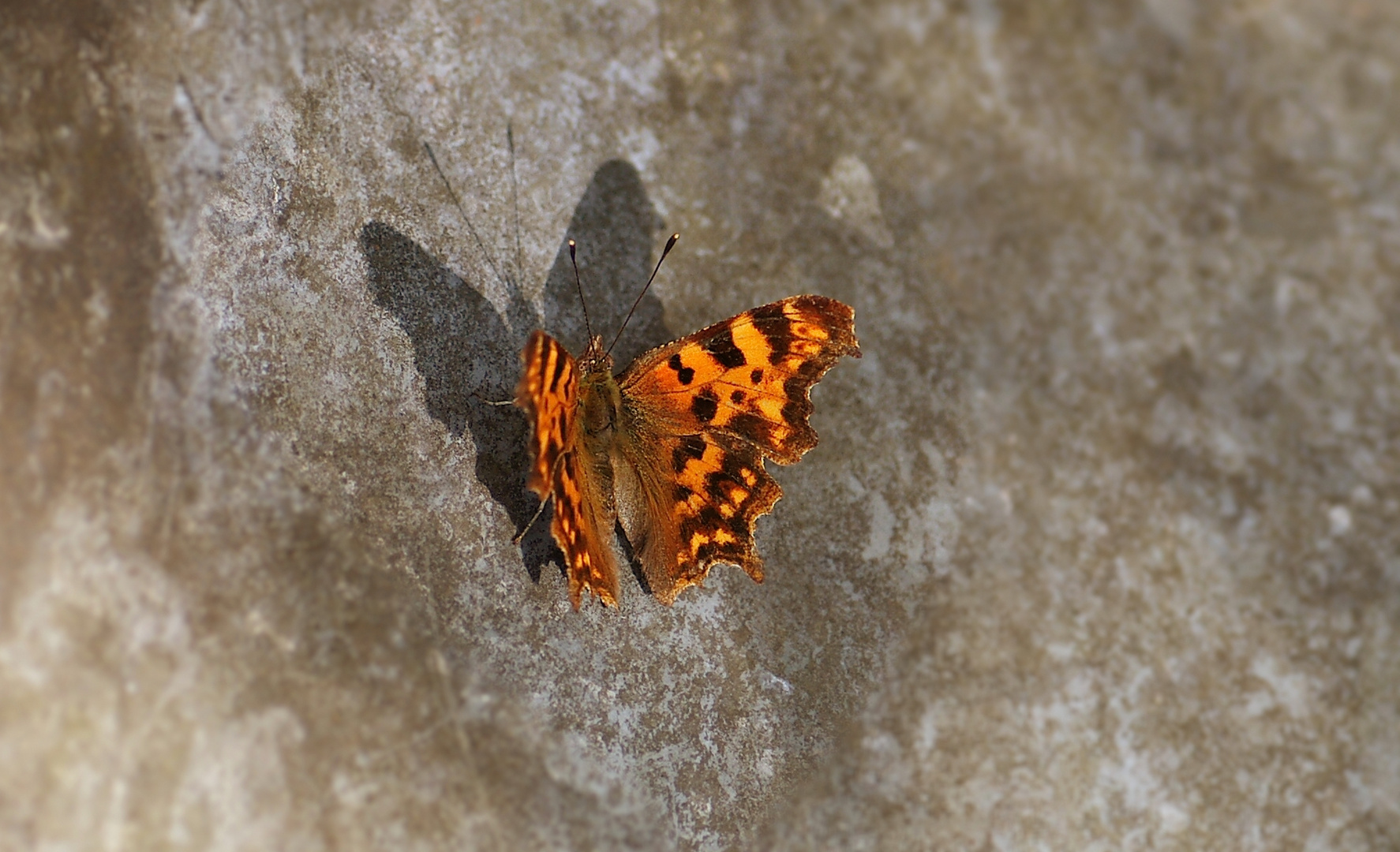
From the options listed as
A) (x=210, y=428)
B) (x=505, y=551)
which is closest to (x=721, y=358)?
(x=505, y=551)

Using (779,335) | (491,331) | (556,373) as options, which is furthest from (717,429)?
(491,331)

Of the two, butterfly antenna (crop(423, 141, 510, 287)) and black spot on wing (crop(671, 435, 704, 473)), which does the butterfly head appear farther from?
butterfly antenna (crop(423, 141, 510, 287))

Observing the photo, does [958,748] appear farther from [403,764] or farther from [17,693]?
[17,693]

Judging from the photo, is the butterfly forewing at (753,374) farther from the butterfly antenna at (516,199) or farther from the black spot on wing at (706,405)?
the butterfly antenna at (516,199)

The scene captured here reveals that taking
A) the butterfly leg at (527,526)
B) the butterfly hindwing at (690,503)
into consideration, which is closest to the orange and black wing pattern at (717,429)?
the butterfly hindwing at (690,503)

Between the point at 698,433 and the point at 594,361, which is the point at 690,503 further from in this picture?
the point at 594,361

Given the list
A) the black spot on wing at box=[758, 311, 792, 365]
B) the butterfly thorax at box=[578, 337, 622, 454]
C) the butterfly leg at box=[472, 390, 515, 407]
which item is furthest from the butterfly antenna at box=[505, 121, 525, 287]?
the black spot on wing at box=[758, 311, 792, 365]
